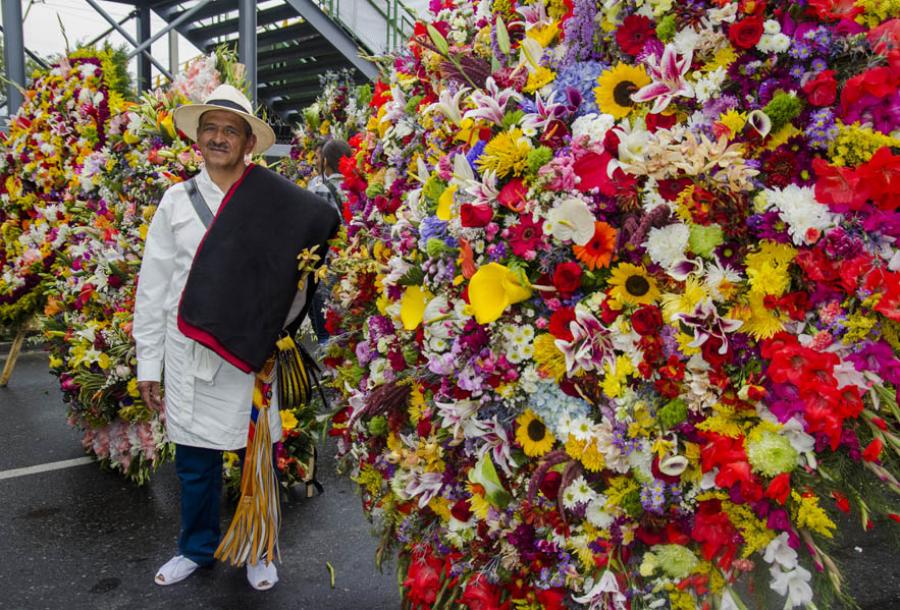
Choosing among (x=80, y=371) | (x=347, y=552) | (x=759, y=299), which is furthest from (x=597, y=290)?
(x=80, y=371)

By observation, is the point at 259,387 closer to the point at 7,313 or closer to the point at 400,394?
the point at 400,394

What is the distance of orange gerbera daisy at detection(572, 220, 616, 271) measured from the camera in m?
A: 2.01

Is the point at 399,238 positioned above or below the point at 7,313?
above

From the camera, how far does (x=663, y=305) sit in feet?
6.48

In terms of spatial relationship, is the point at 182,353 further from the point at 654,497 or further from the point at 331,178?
the point at 331,178

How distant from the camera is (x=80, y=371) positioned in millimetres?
4465

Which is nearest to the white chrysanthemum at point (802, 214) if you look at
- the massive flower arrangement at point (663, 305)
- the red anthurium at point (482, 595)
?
the massive flower arrangement at point (663, 305)

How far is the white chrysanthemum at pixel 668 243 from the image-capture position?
195cm

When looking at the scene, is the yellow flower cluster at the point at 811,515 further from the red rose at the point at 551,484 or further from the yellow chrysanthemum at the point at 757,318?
the red rose at the point at 551,484

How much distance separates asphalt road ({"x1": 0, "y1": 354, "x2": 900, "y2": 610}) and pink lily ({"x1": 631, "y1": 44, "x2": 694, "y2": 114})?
2.16 metres

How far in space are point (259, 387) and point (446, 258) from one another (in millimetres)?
1318

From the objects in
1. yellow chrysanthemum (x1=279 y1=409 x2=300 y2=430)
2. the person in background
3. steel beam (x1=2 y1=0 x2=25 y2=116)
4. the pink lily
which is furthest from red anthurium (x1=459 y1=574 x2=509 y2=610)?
steel beam (x1=2 y1=0 x2=25 y2=116)

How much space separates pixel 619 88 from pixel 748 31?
0.33 m

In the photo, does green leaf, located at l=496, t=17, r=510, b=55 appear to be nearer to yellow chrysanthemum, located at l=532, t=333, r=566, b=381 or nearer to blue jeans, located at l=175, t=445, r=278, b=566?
yellow chrysanthemum, located at l=532, t=333, r=566, b=381
